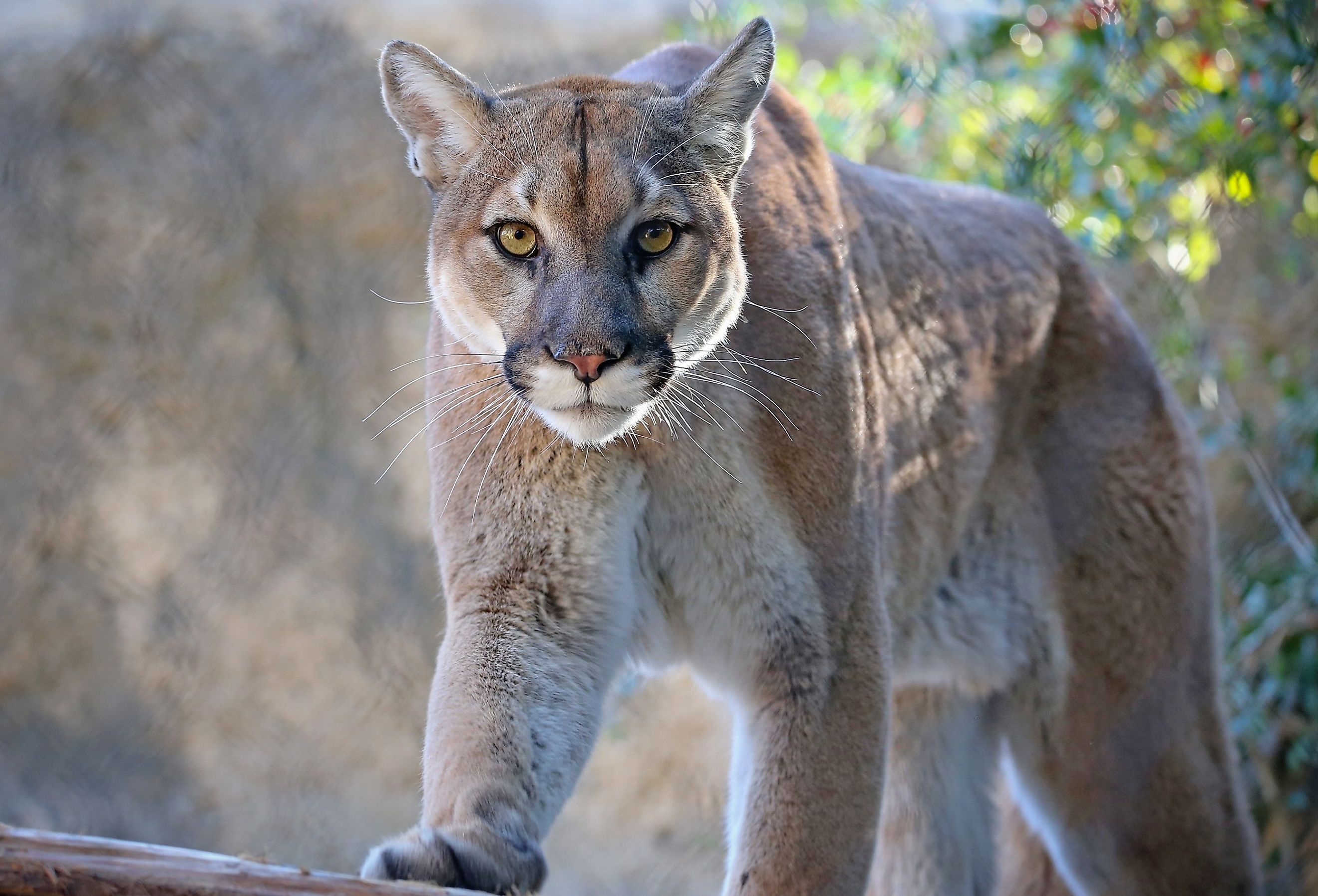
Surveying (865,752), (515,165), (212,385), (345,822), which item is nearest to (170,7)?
(212,385)

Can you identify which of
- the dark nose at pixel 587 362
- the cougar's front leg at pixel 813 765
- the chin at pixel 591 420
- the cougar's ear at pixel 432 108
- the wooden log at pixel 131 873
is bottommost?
the cougar's front leg at pixel 813 765

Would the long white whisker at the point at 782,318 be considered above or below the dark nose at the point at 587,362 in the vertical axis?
below

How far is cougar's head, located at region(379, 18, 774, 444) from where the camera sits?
2.22m

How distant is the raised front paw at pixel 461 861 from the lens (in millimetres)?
1947

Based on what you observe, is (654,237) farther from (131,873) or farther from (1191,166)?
(1191,166)

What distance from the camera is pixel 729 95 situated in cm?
248

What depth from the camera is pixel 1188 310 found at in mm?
4902

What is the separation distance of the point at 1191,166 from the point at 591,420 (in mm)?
2986

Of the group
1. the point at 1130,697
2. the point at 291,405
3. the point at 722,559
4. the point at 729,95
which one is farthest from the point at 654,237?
the point at 291,405

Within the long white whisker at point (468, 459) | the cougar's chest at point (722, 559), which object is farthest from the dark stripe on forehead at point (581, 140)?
the cougar's chest at point (722, 559)

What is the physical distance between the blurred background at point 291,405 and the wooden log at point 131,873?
113 inches

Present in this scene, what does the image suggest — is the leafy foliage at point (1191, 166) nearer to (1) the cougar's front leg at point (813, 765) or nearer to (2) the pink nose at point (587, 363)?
(1) the cougar's front leg at point (813, 765)

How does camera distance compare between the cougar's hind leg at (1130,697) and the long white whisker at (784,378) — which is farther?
the cougar's hind leg at (1130,697)

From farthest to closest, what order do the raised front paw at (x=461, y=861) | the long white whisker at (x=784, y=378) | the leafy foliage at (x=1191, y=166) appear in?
1. the leafy foliage at (x=1191, y=166)
2. the long white whisker at (x=784, y=378)
3. the raised front paw at (x=461, y=861)
